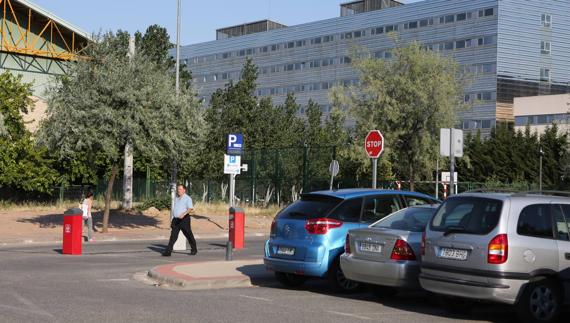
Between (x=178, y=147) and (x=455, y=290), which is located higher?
(x=178, y=147)

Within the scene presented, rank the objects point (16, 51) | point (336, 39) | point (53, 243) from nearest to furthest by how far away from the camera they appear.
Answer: point (53, 243) → point (16, 51) → point (336, 39)

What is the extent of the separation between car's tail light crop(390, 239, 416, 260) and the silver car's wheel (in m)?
1.87

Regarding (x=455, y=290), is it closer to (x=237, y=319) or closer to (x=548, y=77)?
(x=237, y=319)

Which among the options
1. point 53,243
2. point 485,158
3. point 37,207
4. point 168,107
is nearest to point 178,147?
point 168,107

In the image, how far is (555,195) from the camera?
11.0m

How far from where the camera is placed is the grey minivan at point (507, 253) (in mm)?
9805

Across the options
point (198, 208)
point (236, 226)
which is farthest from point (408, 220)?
point (198, 208)

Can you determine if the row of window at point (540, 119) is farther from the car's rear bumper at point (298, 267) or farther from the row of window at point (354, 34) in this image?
the car's rear bumper at point (298, 267)

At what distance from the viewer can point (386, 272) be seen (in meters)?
11.3

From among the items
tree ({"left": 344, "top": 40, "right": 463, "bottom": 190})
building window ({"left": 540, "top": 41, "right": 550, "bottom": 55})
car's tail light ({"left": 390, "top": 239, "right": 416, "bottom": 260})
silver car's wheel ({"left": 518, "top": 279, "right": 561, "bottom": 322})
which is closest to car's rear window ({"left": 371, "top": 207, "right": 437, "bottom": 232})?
car's tail light ({"left": 390, "top": 239, "right": 416, "bottom": 260})

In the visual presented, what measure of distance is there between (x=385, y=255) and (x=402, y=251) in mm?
249

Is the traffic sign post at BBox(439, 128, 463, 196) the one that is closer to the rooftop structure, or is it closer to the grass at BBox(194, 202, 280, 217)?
the grass at BBox(194, 202, 280, 217)

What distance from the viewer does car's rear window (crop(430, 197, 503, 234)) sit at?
397 inches

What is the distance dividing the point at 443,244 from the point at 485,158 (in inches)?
2407
